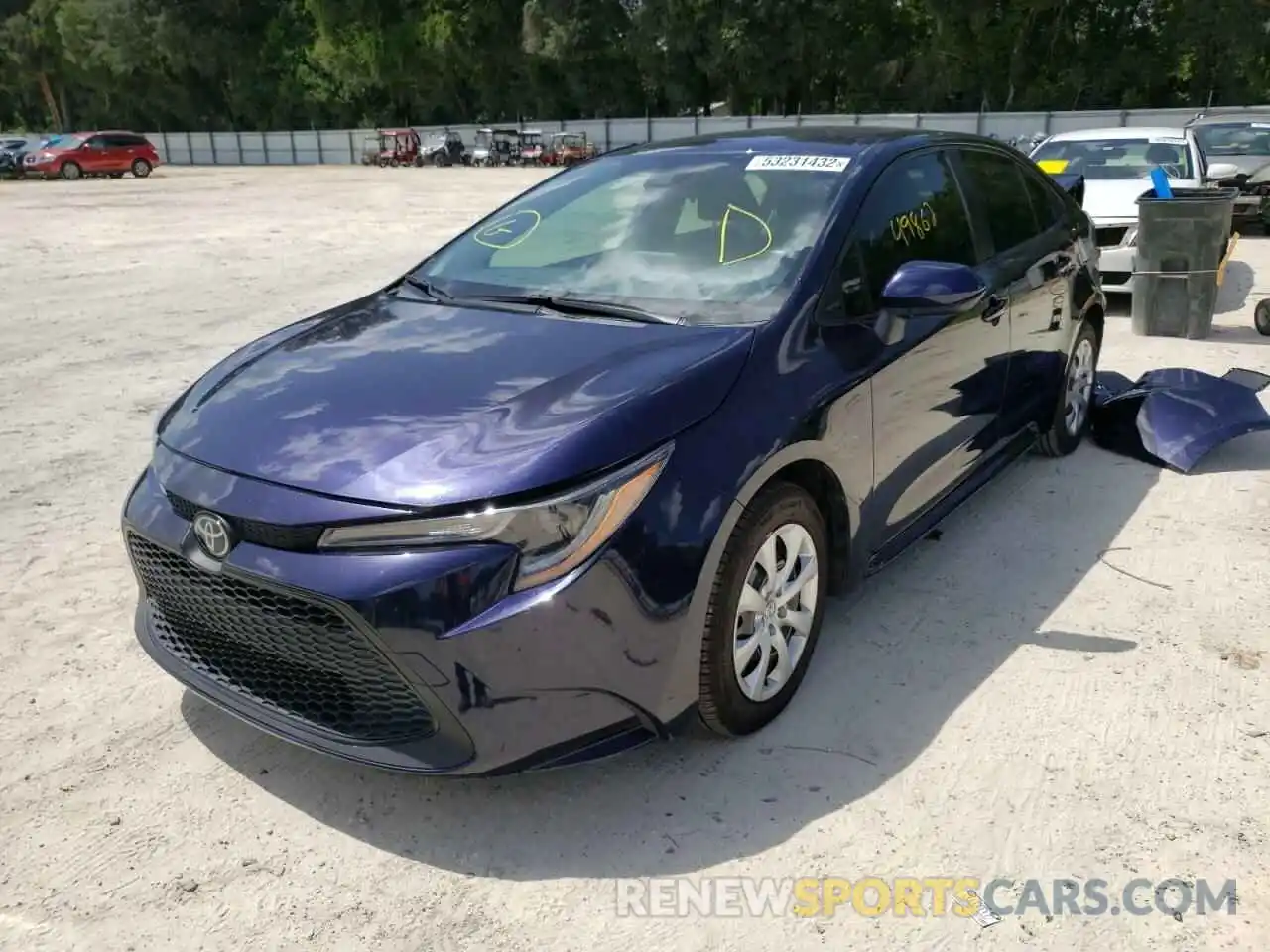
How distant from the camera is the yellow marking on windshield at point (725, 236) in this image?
3.50 meters

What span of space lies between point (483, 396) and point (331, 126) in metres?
72.0

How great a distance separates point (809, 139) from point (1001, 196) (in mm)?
1153

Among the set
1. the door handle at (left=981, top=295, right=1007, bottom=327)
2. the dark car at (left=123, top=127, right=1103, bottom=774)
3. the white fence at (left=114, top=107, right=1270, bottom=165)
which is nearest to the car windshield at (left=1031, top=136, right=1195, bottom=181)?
the door handle at (left=981, top=295, right=1007, bottom=327)

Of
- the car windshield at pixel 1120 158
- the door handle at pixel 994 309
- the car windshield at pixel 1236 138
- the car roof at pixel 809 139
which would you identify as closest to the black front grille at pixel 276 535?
the car roof at pixel 809 139

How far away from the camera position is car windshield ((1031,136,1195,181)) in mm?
10453

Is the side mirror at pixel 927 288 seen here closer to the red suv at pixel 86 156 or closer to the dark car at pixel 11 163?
the red suv at pixel 86 156

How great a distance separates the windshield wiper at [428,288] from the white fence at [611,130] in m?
30.7

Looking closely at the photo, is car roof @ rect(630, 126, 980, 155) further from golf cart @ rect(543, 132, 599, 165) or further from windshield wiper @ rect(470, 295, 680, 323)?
golf cart @ rect(543, 132, 599, 165)

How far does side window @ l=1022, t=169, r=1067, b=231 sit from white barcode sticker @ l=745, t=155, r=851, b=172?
1.66 m

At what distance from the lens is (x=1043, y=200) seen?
5.20 meters

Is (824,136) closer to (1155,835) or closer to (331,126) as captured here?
(1155,835)

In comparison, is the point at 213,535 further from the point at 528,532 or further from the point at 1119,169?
the point at 1119,169

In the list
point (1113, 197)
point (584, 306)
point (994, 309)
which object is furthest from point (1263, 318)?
point (584, 306)

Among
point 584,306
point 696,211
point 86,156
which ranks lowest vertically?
point 86,156
